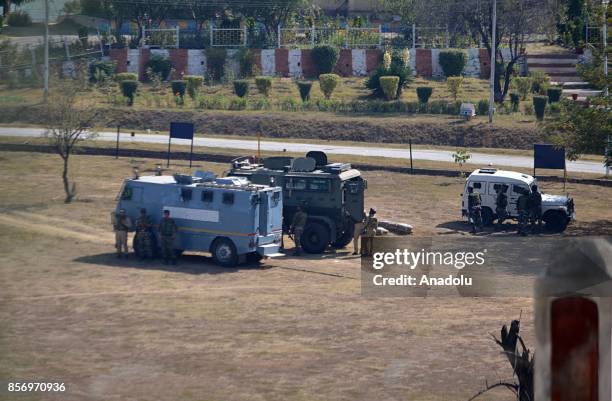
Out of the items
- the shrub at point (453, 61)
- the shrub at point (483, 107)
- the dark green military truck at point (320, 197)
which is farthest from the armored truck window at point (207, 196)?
the shrub at point (453, 61)

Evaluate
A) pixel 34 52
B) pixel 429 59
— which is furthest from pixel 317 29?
pixel 34 52

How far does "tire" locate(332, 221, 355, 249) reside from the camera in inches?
906

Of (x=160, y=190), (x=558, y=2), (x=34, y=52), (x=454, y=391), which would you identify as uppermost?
(x=558, y=2)

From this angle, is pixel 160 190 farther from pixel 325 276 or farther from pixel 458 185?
pixel 458 185

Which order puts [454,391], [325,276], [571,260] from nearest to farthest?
[571,260]
[454,391]
[325,276]

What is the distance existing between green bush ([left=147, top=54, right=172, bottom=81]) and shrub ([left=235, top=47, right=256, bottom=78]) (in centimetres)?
427

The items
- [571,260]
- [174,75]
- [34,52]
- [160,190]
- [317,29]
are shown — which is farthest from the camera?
[317,29]

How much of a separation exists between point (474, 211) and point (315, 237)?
16.1ft

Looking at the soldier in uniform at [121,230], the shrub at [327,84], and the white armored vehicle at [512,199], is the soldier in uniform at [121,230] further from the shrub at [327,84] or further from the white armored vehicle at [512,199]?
the shrub at [327,84]

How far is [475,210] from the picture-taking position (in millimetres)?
24594

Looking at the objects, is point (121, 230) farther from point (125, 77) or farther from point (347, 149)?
point (125, 77)

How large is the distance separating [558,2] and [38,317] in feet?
157

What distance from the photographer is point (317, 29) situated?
2377 inches

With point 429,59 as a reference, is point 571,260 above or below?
below
